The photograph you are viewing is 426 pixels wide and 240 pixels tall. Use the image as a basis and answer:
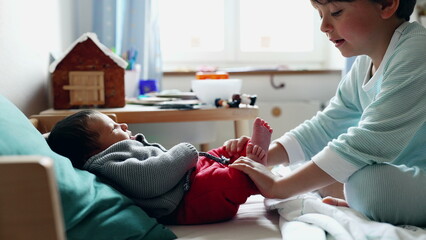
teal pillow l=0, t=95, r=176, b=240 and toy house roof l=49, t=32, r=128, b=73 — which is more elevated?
toy house roof l=49, t=32, r=128, b=73

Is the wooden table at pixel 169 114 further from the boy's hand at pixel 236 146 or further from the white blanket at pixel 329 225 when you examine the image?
the white blanket at pixel 329 225

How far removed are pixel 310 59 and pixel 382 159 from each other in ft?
6.43

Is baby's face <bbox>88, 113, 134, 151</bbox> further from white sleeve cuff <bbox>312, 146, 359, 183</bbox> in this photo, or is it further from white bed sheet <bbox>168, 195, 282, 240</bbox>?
white sleeve cuff <bbox>312, 146, 359, 183</bbox>

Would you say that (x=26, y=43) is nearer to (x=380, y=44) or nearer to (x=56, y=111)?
(x=56, y=111)

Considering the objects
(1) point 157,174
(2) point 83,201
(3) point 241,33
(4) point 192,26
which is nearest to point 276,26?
(3) point 241,33

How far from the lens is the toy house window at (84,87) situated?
1.65 m

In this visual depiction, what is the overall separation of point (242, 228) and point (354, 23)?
535 mm

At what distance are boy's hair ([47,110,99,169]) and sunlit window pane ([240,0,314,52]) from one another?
189cm

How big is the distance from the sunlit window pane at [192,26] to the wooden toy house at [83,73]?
1175 millimetres

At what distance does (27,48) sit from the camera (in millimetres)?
1562

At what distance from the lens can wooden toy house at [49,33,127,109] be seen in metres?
1.65

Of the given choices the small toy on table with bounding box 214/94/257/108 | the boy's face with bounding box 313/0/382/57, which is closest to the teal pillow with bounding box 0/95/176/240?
the boy's face with bounding box 313/0/382/57

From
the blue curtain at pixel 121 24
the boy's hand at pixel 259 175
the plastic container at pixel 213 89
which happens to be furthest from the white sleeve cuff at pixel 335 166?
the blue curtain at pixel 121 24

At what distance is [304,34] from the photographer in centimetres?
292
